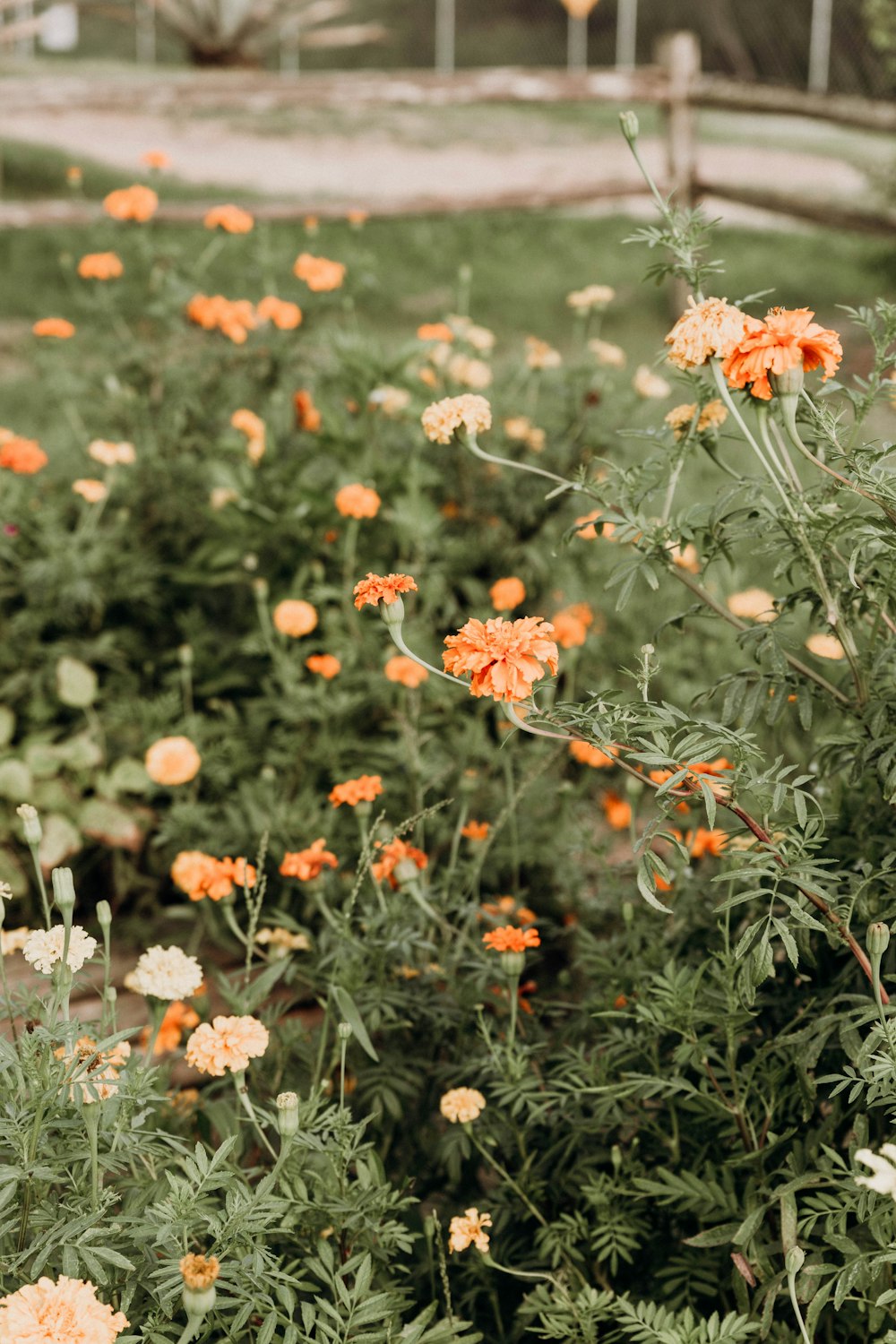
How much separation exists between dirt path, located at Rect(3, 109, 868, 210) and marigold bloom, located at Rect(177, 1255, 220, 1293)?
9215 millimetres

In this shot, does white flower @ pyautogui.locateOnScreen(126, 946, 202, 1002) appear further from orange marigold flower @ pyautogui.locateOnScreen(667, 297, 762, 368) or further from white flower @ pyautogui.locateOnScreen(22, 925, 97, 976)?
orange marigold flower @ pyautogui.locateOnScreen(667, 297, 762, 368)

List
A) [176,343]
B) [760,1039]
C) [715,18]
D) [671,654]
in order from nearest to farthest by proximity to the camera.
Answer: [760,1039]
[671,654]
[176,343]
[715,18]

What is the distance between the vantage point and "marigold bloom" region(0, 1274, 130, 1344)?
2.75 feet

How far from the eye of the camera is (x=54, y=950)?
1136 millimetres

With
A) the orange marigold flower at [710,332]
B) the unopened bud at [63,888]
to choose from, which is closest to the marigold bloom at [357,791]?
the unopened bud at [63,888]

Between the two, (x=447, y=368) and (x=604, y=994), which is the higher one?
(x=447, y=368)

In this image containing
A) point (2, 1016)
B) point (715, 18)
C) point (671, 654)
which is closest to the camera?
point (2, 1016)

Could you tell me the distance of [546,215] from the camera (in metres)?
8.12

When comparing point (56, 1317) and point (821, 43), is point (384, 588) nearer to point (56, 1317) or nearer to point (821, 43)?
point (56, 1317)

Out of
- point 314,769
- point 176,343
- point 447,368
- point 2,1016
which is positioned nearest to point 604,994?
point 2,1016

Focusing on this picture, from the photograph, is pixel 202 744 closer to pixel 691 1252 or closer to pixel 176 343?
pixel 176 343

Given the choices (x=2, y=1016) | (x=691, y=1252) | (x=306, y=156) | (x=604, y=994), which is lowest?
(x=306, y=156)

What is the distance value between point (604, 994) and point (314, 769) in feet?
2.84

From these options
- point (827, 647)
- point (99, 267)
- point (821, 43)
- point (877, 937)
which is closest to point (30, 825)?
point (877, 937)
